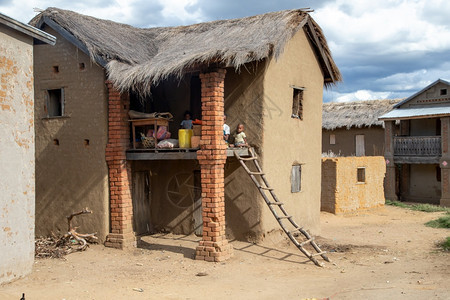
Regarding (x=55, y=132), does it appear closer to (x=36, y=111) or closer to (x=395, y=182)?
(x=36, y=111)

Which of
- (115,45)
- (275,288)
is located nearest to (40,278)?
(275,288)

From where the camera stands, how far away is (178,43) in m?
13.3

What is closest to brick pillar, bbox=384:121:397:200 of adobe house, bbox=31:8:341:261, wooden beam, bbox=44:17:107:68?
adobe house, bbox=31:8:341:261

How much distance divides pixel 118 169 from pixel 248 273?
13.1ft

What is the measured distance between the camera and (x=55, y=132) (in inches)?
467

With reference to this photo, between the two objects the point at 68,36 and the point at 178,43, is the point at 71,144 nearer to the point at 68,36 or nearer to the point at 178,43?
the point at 68,36

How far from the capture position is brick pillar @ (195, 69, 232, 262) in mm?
10047

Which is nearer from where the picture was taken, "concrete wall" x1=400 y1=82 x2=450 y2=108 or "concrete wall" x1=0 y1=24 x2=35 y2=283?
"concrete wall" x1=0 y1=24 x2=35 y2=283

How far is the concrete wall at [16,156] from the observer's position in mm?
7926

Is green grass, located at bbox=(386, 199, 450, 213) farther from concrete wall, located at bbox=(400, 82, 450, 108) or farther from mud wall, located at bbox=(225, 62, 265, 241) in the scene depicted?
mud wall, located at bbox=(225, 62, 265, 241)

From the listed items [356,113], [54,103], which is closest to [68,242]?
[54,103]

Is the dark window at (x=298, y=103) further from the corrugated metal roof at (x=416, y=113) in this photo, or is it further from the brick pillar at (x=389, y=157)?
the brick pillar at (x=389, y=157)

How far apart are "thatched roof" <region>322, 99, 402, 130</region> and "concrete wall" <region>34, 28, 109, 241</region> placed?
16.4 metres

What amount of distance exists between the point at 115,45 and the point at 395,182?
16.2 metres
